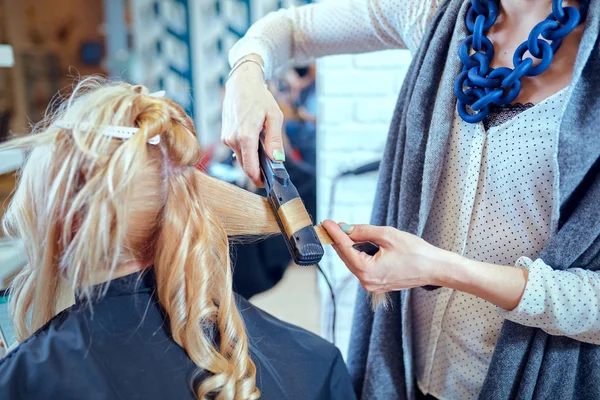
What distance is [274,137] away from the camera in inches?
31.7

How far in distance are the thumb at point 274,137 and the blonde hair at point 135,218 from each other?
0.07 metres

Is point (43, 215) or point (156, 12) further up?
point (156, 12)

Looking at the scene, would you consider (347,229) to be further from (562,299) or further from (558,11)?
(558,11)

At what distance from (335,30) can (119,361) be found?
0.68 meters

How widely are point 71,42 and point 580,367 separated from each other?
3379 millimetres

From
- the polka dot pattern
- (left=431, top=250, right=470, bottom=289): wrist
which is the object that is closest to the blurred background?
the polka dot pattern

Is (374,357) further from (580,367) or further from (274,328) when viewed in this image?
(580,367)

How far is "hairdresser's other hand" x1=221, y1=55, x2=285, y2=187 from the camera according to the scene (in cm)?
80

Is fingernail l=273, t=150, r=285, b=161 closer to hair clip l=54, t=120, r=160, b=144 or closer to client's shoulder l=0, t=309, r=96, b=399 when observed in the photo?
hair clip l=54, t=120, r=160, b=144

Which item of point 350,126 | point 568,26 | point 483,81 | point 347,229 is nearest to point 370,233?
point 347,229

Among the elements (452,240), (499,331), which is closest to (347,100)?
(452,240)

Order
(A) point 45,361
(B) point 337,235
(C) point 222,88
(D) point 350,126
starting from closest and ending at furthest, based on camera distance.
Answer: (A) point 45,361 → (B) point 337,235 → (D) point 350,126 → (C) point 222,88

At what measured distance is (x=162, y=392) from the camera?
672 millimetres

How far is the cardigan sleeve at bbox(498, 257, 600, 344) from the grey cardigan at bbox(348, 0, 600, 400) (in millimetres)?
27
